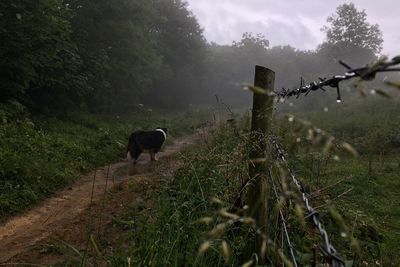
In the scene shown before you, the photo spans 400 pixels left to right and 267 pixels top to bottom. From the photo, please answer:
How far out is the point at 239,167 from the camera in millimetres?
3387

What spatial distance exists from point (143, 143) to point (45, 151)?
2.94 meters

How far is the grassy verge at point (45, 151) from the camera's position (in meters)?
8.70

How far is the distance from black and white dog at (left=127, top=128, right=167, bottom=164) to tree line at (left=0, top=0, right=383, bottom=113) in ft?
11.8

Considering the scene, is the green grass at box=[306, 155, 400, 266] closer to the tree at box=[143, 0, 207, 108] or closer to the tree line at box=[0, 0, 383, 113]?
the tree line at box=[0, 0, 383, 113]

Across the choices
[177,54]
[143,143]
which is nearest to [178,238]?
[143,143]

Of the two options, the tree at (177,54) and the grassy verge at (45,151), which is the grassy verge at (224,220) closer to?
the grassy verge at (45,151)

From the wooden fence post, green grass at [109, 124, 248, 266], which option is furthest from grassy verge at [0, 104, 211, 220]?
the wooden fence post

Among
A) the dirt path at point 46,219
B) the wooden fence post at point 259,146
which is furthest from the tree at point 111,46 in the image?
the wooden fence post at point 259,146

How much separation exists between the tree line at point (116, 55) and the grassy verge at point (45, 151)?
1.31m

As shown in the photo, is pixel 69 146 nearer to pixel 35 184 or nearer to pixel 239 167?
pixel 35 184

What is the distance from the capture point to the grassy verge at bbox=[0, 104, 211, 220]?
8.70 meters

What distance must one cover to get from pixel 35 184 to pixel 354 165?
6.98 meters

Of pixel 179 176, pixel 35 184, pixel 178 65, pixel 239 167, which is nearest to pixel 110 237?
pixel 179 176

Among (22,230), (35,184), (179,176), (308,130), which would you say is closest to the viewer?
(308,130)
